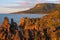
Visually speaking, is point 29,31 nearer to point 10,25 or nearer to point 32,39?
point 32,39

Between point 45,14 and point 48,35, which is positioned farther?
point 45,14

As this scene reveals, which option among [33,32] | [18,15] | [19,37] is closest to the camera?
[19,37]

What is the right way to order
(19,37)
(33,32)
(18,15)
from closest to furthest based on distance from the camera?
(19,37) → (33,32) → (18,15)

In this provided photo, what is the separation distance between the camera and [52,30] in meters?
14.4

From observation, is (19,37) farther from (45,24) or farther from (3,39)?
(45,24)

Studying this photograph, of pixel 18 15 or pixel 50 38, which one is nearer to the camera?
pixel 50 38

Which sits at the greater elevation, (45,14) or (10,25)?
(10,25)

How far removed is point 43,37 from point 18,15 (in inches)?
359

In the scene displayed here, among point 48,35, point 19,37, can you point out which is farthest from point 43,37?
point 19,37

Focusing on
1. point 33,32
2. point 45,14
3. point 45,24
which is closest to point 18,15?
point 45,14

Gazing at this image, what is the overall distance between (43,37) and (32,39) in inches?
29.2

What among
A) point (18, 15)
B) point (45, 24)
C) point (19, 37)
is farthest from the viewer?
point (18, 15)

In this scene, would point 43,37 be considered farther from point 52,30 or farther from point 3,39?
point 3,39

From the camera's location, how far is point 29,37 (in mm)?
14602
